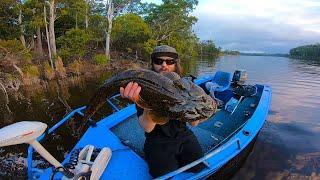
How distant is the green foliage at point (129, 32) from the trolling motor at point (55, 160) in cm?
2870

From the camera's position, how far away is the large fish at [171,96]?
10.9ft

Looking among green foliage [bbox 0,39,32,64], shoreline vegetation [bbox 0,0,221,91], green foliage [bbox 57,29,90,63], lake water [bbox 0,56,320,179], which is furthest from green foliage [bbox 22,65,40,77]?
green foliage [bbox 57,29,90,63]

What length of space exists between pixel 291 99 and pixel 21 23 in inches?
812

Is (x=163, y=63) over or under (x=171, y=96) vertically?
over

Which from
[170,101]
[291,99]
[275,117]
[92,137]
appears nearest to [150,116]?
[170,101]

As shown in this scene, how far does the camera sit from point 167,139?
171 inches

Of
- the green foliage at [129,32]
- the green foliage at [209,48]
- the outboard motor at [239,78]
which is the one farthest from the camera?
the green foliage at [209,48]

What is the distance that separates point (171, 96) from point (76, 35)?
943 inches

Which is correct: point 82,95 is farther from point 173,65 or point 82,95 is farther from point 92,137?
point 173,65

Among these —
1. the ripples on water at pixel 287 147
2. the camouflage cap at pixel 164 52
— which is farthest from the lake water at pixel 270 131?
the camouflage cap at pixel 164 52

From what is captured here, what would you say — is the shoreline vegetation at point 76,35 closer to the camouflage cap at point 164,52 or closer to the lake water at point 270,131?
the lake water at point 270,131

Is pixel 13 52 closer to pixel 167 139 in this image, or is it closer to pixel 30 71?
pixel 30 71

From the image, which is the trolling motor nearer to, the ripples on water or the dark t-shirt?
the dark t-shirt

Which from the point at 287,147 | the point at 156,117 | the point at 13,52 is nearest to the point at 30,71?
the point at 13,52
